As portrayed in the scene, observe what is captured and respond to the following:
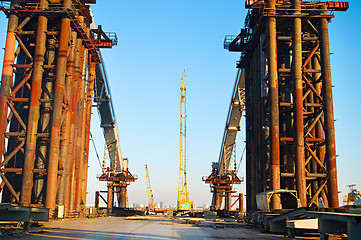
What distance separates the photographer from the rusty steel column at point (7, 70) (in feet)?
136

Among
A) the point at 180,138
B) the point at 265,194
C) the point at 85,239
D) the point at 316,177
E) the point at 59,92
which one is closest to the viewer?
the point at 85,239

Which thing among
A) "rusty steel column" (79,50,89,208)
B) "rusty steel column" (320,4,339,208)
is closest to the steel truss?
"rusty steel column" (320,4,339,208)

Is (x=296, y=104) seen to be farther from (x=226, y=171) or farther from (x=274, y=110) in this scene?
(x=226, y=171)

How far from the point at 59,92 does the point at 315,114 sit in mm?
27616

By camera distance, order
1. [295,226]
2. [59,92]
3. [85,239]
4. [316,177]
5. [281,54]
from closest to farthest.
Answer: [85,239], [295,226], [316,177], [59,92], [281,54]

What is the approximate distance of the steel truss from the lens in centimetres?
4009

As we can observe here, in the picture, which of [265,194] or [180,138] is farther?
[180,138]

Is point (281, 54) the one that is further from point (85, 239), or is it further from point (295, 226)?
point (85, 239)

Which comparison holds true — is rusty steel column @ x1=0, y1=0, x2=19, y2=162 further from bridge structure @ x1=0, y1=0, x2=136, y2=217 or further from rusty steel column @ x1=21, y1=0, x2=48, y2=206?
rusty steel column @ x1=21, y1=0, x2=48, y2=206

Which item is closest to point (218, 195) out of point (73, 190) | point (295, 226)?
point (73, 190)

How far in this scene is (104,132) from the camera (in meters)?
88.8

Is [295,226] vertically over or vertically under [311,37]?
under

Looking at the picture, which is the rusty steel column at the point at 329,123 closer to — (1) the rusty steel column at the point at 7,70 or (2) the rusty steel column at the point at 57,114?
(2) the rusty steel column at the point at 57,114

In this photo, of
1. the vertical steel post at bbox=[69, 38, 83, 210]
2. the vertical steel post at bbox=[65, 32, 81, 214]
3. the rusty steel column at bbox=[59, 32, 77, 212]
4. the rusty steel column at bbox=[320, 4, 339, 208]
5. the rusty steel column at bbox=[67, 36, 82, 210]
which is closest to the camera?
the rusty steel column at bbox=[320, 4, 339, 208]
